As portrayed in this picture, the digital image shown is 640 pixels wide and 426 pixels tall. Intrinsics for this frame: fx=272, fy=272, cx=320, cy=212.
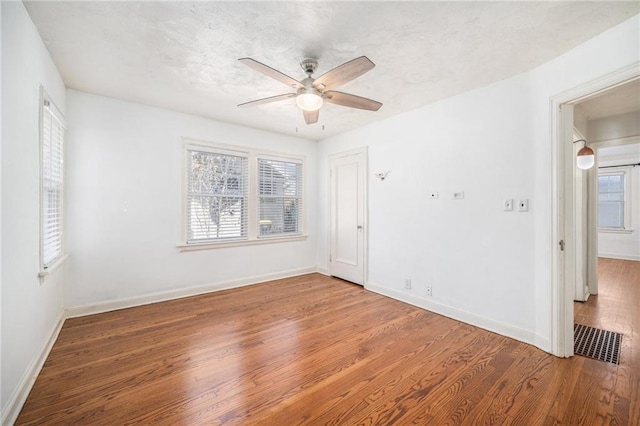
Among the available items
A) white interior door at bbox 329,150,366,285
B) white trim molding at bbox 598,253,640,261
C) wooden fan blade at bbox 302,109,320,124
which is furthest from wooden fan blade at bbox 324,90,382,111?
white trim molding at bbox 598,253,640,261

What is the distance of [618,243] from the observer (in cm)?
644

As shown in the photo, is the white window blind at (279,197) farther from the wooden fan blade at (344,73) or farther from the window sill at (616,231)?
the window sill at (616,231)

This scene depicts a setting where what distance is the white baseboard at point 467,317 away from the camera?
8.46 ft

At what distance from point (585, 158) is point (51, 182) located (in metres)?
6.02

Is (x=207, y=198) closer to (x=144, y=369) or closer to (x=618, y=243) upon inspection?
(x=144, y=369)

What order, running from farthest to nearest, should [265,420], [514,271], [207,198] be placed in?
[207,198] < [514,271] < [265,420]

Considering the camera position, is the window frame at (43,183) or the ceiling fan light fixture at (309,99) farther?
the ceiling fan light fixture at (309,99)

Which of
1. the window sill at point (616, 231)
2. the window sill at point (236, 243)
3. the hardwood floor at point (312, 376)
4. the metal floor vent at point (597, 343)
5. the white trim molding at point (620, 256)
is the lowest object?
the hardwood floor at point (312, 376)

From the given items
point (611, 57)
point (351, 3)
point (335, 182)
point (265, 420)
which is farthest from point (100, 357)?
point (611, 57)

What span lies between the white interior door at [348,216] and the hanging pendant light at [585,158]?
2795 mm

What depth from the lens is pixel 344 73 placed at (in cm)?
205

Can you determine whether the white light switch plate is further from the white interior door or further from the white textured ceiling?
the white interior door

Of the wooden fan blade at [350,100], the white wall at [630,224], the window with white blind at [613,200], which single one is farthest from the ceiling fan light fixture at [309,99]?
the window with white blind at [613,200]

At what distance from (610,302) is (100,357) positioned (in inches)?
229
